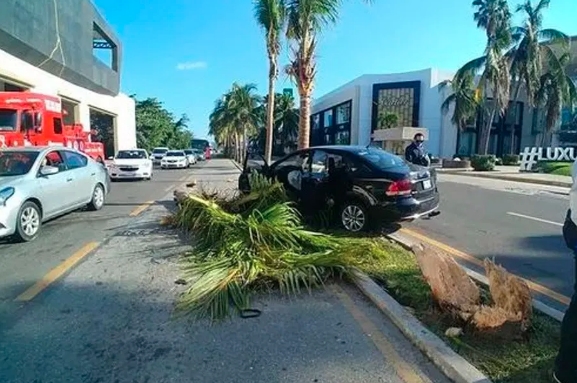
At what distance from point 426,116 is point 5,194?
44.0 metres

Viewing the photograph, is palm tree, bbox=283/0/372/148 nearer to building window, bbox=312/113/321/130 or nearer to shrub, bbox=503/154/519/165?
shrub, bbox=503/154/519/165

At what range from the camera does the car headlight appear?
629cm

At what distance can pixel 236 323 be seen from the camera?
3822mm

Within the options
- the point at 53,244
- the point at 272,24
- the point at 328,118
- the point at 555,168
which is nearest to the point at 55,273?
the point at 53,244

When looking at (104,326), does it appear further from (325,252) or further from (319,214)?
(319,214)

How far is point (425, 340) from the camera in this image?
328cm

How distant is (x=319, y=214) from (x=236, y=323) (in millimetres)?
3865

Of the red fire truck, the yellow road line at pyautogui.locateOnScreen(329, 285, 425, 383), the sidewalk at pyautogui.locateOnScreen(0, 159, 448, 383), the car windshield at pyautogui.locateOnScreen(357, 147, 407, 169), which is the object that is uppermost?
the red fire truck

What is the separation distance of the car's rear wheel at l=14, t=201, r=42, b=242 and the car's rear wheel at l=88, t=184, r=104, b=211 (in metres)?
2.54

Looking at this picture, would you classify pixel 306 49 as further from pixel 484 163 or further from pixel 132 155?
pixel 484 163

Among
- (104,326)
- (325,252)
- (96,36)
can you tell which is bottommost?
(104,326)

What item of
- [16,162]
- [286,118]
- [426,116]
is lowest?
[16,162]

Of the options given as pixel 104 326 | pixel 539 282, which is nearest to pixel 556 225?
pixel 539 282

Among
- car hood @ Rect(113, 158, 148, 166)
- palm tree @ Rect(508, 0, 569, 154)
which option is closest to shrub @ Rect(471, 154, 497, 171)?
palm tree @ Rect(508, 0, 569, 154)
